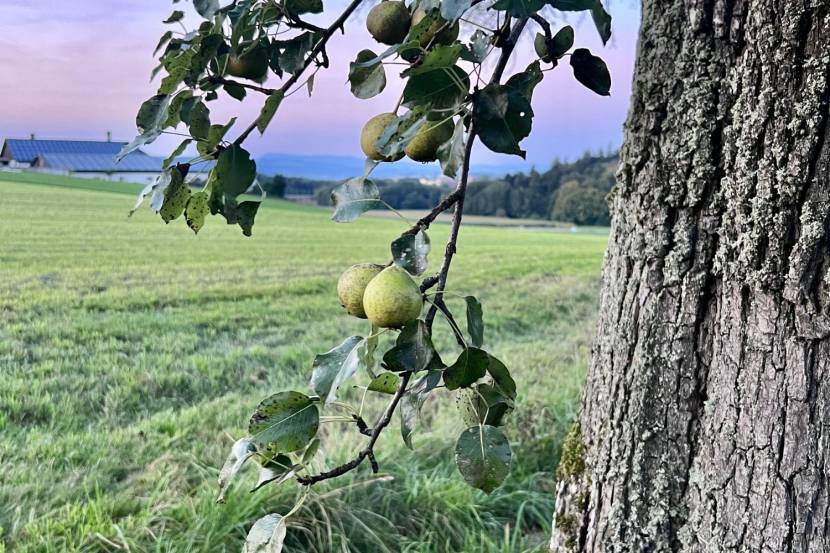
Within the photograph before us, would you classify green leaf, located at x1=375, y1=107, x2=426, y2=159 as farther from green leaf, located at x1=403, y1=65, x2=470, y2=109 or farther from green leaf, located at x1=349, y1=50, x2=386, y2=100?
green leaf, located at x1=349, y1=50, x2=386, y2=100

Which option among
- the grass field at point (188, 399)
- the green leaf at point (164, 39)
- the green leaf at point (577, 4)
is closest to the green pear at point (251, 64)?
the green leaf at point (164, 39)

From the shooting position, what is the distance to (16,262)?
368 centimetres

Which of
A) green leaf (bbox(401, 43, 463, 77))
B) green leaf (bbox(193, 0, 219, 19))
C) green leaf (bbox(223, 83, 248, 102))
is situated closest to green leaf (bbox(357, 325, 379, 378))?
green leaf (bbox(401, 43, 463, 77))

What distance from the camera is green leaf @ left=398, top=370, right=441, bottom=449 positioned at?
601mm

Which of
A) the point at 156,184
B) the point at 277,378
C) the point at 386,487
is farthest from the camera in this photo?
the point at 277,378

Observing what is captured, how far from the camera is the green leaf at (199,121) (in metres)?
0.60

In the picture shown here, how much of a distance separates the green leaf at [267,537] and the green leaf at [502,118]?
436 mm

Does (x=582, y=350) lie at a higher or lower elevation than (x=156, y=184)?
lower

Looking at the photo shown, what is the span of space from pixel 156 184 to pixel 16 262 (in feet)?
Answer: 12.3

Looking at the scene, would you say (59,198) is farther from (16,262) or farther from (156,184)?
(156,184)

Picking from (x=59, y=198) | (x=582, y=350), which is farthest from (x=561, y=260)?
(x=59, y=198)

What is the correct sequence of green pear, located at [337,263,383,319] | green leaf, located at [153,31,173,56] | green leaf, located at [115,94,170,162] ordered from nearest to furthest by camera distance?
green pear, located at [337,263,383,319] → green leaf, located at [115,94,170,162] → green leaf, located at [153,31,173,56]

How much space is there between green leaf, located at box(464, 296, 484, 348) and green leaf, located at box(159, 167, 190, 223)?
0.98 ft

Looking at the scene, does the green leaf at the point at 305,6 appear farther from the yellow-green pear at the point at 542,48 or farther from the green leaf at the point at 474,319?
the green leaf at the point at 474,319
